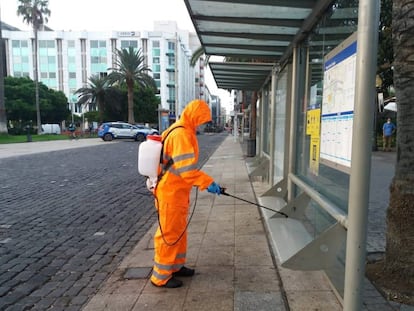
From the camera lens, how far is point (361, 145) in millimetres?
2164

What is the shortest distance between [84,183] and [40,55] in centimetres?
8198

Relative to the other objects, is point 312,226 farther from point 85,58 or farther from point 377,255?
point 85,58

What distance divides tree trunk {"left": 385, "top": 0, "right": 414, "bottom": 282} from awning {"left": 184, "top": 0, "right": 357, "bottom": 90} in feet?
1.51

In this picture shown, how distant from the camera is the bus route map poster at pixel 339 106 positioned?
260 cm

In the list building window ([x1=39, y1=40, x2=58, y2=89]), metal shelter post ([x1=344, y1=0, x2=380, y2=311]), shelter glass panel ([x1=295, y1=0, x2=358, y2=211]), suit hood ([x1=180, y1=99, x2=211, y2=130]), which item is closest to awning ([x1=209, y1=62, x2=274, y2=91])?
shelter glass panel ([x1=295, y1=0, x2=358, y2=211])

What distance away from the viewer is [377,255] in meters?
4.10

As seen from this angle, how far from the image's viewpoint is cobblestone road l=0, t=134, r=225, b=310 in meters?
3.57

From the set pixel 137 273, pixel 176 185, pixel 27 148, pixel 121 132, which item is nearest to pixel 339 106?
pixel 176 185

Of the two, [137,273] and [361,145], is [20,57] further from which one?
[361,145]

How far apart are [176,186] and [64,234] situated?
9.27 ft

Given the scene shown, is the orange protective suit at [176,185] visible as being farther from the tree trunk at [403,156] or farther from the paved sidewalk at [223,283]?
the tree trunk at [403,156]

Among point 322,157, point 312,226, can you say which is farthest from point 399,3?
point 312,226

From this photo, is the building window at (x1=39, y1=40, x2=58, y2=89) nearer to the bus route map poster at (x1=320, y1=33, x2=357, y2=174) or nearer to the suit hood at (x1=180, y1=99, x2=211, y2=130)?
the suit hood at (x1=180, y1=99, x2=211, y2=130)

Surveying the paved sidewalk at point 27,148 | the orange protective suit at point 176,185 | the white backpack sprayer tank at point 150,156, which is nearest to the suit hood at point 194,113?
the orange protective suit at point 176,185
